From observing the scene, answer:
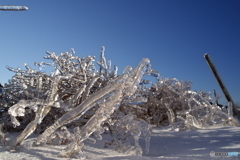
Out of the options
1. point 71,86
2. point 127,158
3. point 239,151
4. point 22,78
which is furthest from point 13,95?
point 239,151

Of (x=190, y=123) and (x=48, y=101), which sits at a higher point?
(x=48, y=101)

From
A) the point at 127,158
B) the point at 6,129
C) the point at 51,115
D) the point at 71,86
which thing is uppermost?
the point at 71,86

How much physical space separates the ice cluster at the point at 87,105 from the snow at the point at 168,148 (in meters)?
0.07

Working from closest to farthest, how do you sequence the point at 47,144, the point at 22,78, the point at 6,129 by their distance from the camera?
the point at 47,144, the point at 6,129, the point at 22,78

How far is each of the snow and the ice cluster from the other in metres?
0.07

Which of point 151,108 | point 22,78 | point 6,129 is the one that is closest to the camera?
point 6,129

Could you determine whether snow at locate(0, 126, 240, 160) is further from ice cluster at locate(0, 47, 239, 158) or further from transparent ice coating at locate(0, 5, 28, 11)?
transparent ice coating at locate(0, 5, 28, 11)

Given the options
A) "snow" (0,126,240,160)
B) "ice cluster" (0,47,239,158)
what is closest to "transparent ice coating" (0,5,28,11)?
"ice cluster" (0,47,239,158)

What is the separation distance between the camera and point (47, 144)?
1.43m

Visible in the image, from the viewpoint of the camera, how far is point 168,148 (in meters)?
1.66

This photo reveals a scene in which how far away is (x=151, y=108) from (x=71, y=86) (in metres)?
1.34

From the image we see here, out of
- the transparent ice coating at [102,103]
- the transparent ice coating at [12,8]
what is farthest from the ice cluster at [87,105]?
the transparent ice coating at [12,8]

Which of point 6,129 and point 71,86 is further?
point 71,86

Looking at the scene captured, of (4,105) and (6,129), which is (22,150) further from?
(4,105)
